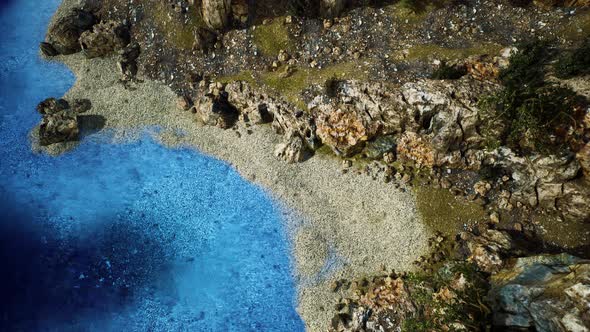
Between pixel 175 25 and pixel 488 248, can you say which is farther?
pixel 175 25

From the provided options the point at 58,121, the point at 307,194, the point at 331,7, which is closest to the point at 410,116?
the point at 307,194

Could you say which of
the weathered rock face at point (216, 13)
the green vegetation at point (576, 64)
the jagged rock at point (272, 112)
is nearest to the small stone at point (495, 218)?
the green vegetation at point (576, 64)

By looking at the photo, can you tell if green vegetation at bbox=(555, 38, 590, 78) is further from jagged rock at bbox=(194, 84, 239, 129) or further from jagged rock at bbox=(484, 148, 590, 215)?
jagged rock at bbox=(194, 84, 239, 129)

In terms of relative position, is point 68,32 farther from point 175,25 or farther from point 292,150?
point 292,150

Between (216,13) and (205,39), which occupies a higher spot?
(216,13)

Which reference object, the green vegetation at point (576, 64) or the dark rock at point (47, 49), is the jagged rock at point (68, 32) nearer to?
the dark rock at point (47, 49)

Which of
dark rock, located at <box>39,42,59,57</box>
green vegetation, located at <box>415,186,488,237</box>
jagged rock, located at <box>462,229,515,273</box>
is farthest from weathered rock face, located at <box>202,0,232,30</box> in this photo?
jagged rock, located at <box>462,229,515,273</box>

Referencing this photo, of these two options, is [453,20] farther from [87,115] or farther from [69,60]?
[69,60]
